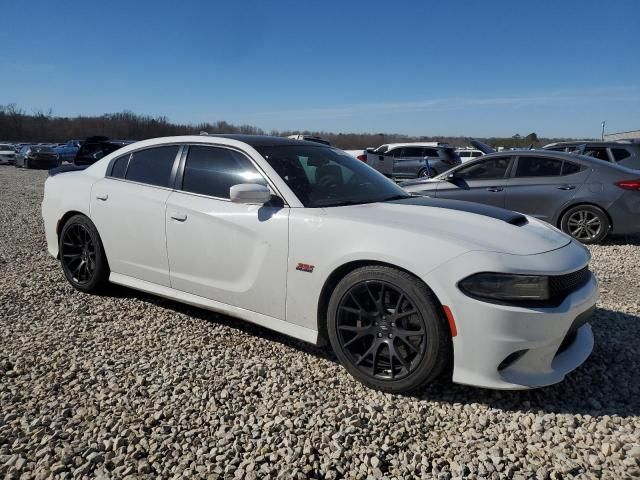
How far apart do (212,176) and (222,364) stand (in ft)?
4.63

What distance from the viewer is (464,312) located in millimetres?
2555

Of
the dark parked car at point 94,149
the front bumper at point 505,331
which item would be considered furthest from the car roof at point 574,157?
the dark parked car at point 94,149

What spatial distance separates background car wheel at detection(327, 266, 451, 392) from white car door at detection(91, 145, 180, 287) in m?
1.62

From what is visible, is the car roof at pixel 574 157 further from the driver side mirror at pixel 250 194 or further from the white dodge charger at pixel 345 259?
the driver side mirror at pixel 250 194

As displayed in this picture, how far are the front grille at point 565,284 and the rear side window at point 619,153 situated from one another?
11.1 meters

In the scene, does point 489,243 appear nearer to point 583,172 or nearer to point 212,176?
point 212,176

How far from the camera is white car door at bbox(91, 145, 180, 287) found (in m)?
3.85

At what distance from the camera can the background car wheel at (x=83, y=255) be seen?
171 inches

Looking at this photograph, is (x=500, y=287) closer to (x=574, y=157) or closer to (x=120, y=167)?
(x=120, y=167)

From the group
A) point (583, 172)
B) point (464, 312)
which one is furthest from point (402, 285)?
point (583, 172)

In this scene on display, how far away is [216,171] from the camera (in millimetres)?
3713

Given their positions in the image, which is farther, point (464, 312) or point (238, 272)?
point (238, 272)

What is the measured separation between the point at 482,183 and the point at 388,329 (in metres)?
5.70

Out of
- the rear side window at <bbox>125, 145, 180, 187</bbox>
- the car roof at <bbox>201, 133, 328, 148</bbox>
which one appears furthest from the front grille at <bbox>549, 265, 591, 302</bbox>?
the rear side window at <bbox>125, 145, 180, 187</bbox>
